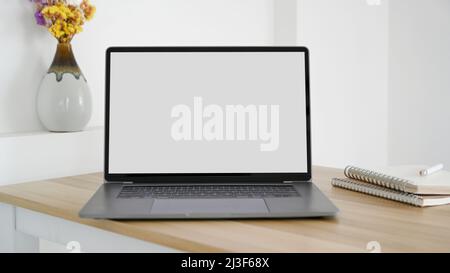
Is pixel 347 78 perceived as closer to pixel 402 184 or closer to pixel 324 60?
pixel 324 60

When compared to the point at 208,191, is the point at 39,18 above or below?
above

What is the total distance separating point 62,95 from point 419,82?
1951 millimetres

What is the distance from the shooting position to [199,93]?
53.6 inches

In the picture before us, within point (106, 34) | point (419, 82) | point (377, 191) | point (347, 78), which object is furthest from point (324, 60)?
point (377, 191)

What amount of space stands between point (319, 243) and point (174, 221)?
0.26 metres

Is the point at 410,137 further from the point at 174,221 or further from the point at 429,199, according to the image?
the point at 174,221

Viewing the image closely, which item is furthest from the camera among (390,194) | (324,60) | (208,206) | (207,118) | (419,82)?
(419,82)

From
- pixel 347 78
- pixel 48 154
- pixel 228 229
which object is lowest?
pixel 228 229

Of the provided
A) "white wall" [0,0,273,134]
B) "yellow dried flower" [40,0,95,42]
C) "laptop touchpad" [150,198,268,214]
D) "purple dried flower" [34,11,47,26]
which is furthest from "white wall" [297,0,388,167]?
"laptop touchpad" [150,198,268,214]

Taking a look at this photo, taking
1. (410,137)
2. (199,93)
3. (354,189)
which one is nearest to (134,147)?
(199,93)

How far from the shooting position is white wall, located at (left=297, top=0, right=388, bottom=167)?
2.56 m

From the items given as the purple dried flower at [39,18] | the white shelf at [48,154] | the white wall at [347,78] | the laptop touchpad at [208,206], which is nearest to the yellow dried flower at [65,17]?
the purple dried flower at [39,18]

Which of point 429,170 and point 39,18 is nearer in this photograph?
point 429,170

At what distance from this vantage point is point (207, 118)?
1.35 m
